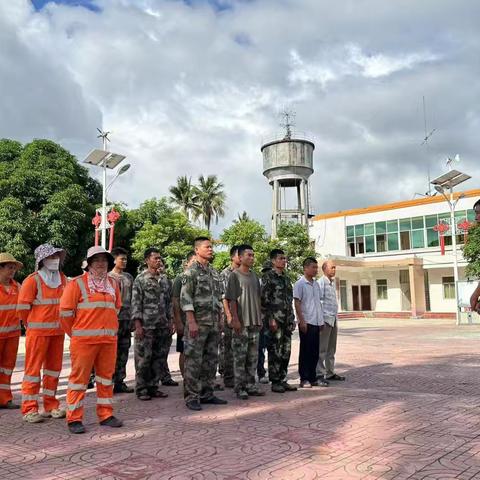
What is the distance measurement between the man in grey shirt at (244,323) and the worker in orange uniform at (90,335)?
1.62 m

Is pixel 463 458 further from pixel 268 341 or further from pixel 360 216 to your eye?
pixel 360 216

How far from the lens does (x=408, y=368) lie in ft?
28.6

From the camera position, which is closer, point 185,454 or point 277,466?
point 277,466

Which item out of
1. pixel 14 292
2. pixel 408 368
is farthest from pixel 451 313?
pixel 14 292

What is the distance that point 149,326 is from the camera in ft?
20.4

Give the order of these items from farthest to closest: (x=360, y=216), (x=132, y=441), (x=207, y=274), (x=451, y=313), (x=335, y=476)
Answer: (x=360, y=216) → (x=451, y=313) → (x=207, y=274) → (x=132, y=441) → (x=335, y=476)

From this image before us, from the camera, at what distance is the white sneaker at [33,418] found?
4980 millimetres

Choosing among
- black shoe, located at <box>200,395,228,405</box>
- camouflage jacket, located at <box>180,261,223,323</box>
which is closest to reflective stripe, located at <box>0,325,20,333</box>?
camouflage jacket, located at <box>180,261,223,323</box>

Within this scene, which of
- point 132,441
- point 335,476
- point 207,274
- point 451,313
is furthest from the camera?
point 451,313

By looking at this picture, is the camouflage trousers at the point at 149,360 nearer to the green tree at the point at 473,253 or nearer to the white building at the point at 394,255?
the green tree at the point at 473,253

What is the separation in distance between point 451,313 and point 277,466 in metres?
28.9

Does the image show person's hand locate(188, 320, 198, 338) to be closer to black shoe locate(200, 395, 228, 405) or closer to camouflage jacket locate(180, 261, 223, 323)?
camouflage jacket locate(180, 261, 223, 323)

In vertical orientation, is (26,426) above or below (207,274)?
below

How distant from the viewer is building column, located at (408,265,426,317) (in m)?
30.5
